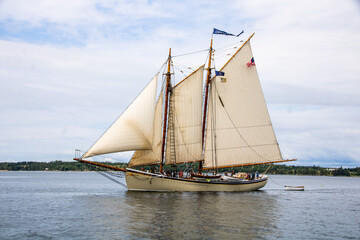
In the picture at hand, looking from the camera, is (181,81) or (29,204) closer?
(29,204)

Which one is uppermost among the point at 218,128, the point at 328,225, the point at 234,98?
the point at 234,98

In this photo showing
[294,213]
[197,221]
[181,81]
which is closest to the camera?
[197,221]

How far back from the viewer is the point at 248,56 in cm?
5969

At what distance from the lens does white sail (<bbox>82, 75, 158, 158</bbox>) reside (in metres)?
48.0

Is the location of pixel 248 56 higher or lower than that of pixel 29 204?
higher

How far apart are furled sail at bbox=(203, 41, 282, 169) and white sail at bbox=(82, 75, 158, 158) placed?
10.7 meters

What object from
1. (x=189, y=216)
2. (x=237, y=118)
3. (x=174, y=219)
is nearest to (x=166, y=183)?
(x=237, y=118)

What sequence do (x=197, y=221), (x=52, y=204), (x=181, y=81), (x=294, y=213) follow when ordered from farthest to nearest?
(x=181, y=81) → (x=52, y=204) → (x=294, y=213) → (x=197, y=221)

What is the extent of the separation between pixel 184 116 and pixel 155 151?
667cm

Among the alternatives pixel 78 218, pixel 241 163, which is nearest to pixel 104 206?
pixel 78 218

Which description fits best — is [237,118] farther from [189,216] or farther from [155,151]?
[189,216]

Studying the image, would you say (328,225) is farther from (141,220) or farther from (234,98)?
(234,98)

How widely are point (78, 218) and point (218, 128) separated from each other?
28.7 metres

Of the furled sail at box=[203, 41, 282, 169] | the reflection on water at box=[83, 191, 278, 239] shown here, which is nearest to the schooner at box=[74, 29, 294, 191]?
the furled sail at box=[203, 41, 282, 169]
